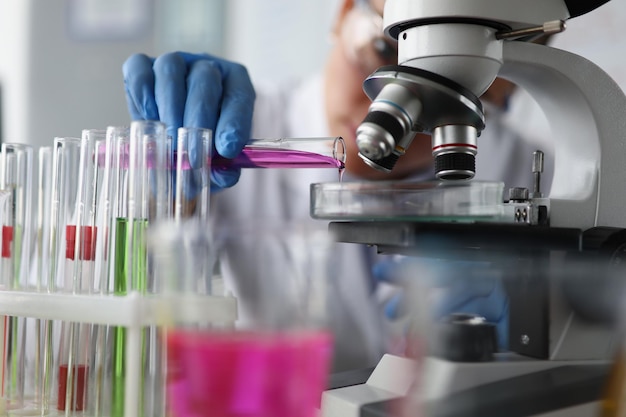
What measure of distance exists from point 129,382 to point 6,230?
0.23m

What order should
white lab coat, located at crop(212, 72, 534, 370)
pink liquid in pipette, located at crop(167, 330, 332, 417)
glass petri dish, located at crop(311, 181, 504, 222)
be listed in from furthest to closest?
white lab coat, located at crop(212, 72, 534, 370), glass petri dish, located at crop(311, 181, 504, 222), pink liquid in pipette, located at crop(167, 330, 332, 417)

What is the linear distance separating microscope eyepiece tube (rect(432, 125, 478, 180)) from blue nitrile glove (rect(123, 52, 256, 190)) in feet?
0.82

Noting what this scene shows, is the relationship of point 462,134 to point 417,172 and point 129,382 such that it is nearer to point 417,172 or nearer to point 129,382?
point 129,382

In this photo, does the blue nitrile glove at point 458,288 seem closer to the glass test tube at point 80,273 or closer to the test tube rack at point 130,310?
the test tube rack at point 130,310

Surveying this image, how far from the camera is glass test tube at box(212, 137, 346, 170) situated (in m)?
0.64

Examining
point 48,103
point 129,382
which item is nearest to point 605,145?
point 129,382

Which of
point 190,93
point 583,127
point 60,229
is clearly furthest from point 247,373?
point 190,93

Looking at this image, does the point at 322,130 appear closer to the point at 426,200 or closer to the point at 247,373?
the point at 426,200

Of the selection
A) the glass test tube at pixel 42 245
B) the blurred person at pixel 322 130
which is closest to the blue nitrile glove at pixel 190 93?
the blurred person at pixel 322 130

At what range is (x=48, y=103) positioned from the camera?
6.91 feet

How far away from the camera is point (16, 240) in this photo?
2.01 feet

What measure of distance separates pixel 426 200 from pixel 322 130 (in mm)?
962

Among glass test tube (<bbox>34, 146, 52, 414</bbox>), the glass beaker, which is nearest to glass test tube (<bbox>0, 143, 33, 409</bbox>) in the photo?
glass test tube (<bbox>34, 146, 52, 414</bbox>)

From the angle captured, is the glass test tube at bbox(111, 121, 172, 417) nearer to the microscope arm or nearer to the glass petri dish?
the glass petri dish
